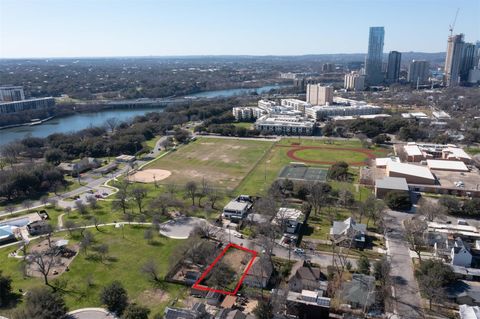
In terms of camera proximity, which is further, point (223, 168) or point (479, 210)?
point (223, 168)

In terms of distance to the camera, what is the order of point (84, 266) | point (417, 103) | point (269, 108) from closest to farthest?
point (84, 266) → point (269, 108) → point (417, 103)

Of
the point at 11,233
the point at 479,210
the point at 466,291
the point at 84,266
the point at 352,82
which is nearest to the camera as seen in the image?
the point at 466,291

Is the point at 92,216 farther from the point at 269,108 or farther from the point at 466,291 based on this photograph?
the point at 269,108

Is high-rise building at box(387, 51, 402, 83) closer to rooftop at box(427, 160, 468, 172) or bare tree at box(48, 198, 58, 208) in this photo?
rooftop at box(427, 160, 468, 172)

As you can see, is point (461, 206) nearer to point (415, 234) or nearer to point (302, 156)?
point (415, 234)

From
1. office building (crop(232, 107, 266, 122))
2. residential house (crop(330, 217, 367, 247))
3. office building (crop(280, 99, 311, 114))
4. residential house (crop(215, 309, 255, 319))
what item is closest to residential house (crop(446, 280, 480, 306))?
residential house (crop(330, 217, 367, 247))

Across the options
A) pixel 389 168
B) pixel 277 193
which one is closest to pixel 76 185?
pixel 277 193

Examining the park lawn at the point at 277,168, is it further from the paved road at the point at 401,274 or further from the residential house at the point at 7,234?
the residential house at the point at 7,234
